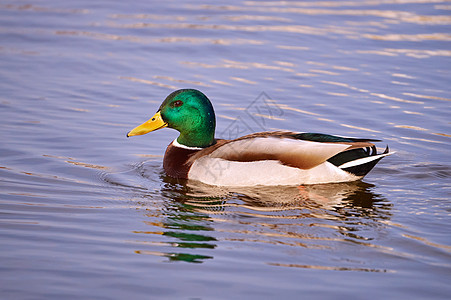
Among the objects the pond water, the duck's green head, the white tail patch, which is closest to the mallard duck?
the white tail patch

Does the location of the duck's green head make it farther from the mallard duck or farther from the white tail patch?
the white tail patch

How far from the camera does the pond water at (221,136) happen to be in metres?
4.92

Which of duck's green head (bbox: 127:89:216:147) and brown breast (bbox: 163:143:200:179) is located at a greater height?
duck's green head (bbox: 127:89:216:147)

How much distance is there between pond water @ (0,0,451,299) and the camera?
4.92 meters

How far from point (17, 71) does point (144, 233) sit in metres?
5.93

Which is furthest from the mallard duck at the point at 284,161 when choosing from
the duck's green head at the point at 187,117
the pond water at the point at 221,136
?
the duck's green head at the point at 187,117

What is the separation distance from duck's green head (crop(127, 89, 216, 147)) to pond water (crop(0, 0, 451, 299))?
531 mm

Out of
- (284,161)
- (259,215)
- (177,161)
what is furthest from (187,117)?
(259,215)

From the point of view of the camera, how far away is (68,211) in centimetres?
614

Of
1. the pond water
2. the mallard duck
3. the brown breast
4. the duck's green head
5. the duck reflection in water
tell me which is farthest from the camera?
the duck's green head

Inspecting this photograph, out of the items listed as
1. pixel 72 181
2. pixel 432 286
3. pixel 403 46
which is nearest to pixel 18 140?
pixel 72 181

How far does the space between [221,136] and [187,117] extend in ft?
A: 4.03

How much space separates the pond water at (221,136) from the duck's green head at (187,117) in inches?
20.9

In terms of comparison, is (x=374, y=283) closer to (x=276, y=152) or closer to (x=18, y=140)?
(x=276, y=152)
